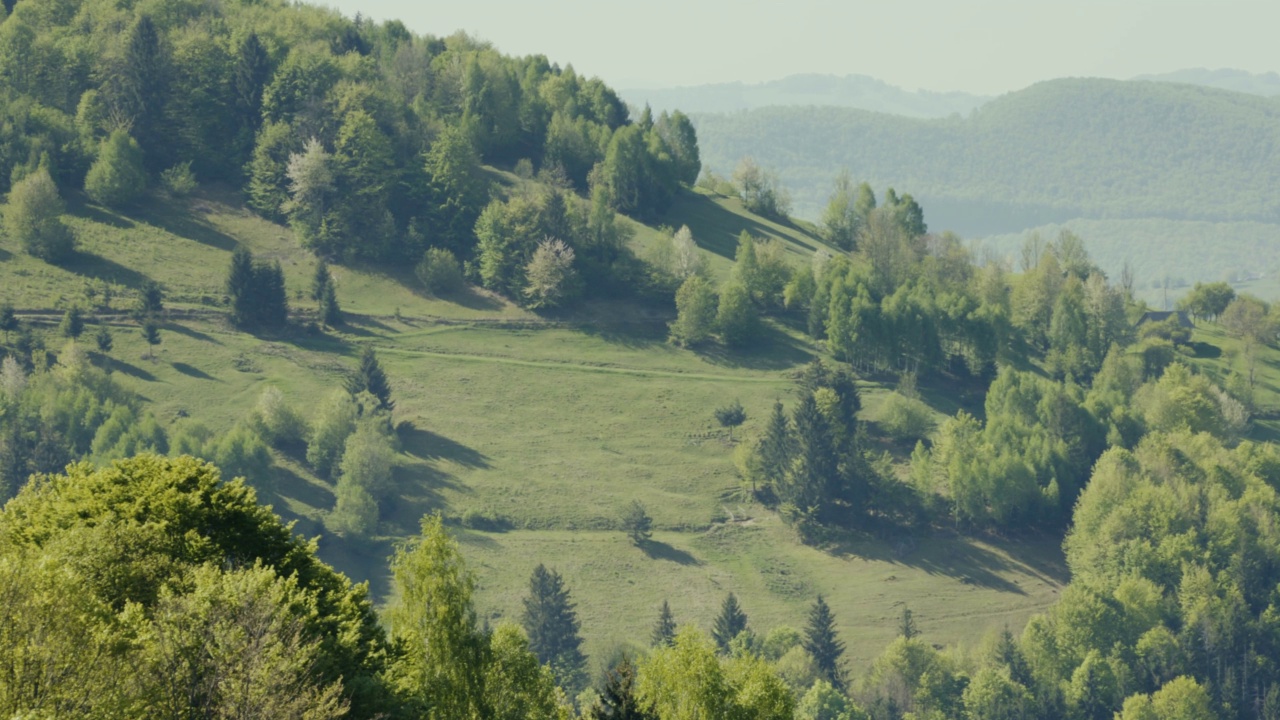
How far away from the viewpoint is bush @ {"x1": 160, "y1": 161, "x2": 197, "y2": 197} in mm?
170125

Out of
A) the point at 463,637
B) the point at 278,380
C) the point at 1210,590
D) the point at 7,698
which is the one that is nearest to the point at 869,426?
the point at 1210,590

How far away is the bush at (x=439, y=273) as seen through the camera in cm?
16200

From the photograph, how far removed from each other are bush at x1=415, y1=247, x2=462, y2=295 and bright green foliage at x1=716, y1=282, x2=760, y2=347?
28440mm

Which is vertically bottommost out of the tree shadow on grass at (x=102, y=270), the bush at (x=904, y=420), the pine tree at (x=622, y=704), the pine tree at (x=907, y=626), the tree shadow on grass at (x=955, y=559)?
the pine tree at (x=907, y=626)

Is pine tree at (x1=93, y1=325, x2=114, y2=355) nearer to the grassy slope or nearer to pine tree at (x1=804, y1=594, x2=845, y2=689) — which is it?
the grassy slope

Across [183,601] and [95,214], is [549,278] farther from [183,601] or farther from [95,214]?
[183,601]

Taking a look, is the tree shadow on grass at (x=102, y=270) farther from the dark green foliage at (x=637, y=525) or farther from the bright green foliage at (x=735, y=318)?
the bright green foliage at (x=735, y=318)

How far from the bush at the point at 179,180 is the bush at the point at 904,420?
8144 centimetres

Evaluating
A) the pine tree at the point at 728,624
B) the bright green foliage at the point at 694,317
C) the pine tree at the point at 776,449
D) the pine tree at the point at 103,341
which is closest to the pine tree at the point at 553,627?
the pine tree at the point at 728,624

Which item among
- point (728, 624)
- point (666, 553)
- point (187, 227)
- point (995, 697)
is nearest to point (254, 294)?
point (187, 227)

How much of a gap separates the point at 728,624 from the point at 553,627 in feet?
→ 42.9

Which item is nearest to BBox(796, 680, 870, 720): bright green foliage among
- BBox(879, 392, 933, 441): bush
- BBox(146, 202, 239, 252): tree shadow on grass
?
BBox(879, 392, 933, 441): bush

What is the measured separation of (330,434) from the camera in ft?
425

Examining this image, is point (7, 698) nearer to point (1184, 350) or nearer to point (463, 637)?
point (463, 637)
